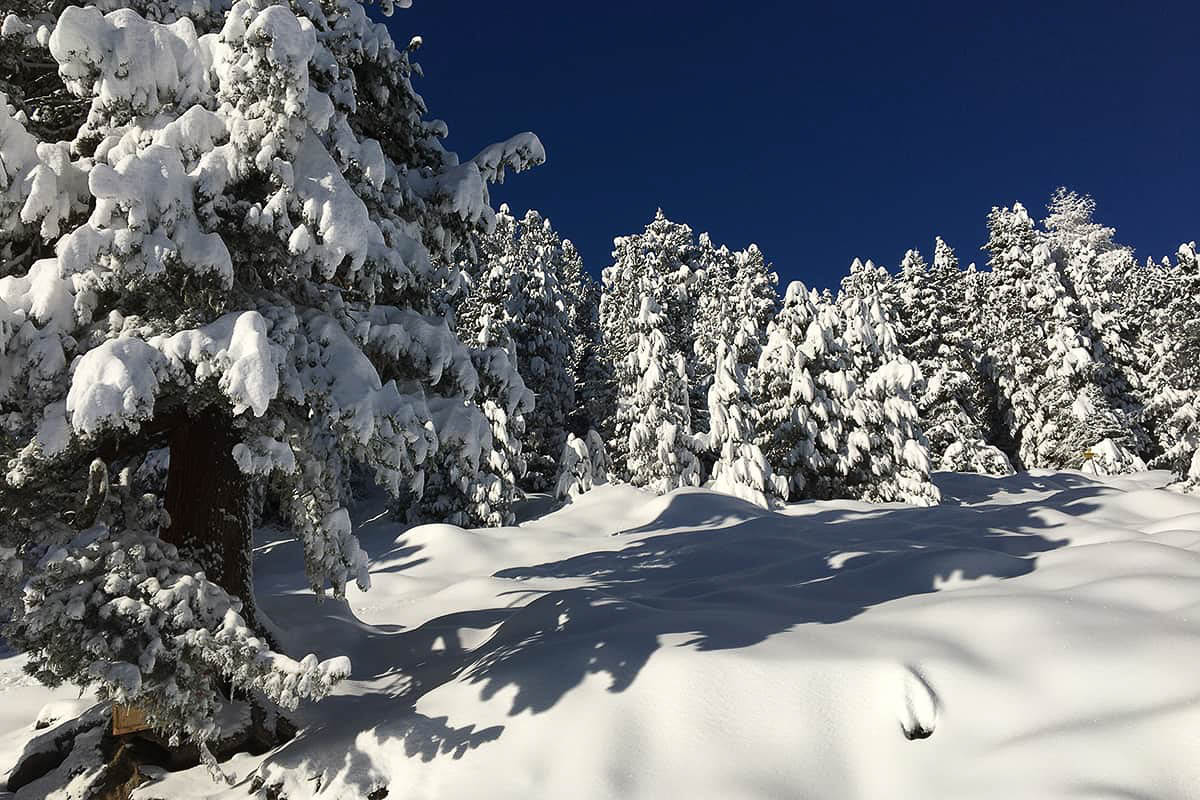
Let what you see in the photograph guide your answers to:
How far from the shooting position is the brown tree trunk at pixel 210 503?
539cm

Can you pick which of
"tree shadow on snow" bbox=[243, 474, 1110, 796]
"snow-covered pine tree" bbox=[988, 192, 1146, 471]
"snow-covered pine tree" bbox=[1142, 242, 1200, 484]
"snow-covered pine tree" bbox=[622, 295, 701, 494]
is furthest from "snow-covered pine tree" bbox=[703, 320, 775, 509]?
"snow-covered pine tree" bbox=[988, 192, 1146, 471]

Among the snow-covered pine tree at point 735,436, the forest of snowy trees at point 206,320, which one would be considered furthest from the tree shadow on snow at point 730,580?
the snow-covered pine tree at point 735,436

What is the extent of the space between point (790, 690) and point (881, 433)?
16.2 meters

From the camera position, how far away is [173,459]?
562 cm

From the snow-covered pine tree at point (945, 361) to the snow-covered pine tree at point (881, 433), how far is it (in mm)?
9813

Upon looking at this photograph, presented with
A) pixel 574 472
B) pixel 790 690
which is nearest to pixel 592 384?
pixel 574 472

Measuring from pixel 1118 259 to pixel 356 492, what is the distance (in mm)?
52080

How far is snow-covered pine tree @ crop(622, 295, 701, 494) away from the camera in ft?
80.6

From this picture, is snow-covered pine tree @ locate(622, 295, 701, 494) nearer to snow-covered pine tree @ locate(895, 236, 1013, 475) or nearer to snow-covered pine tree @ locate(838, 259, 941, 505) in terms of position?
snow-covered pine tree @ locate(838, 259, 941, 505)

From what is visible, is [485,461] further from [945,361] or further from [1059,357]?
[1059,357]

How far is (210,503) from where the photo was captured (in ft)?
18.1

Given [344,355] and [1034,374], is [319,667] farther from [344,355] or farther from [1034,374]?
[1034,374]

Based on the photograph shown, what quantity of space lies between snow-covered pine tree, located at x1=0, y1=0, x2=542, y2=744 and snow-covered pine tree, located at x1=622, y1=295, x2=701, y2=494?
19.3 m

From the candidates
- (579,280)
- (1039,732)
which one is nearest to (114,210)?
(1039,732)
